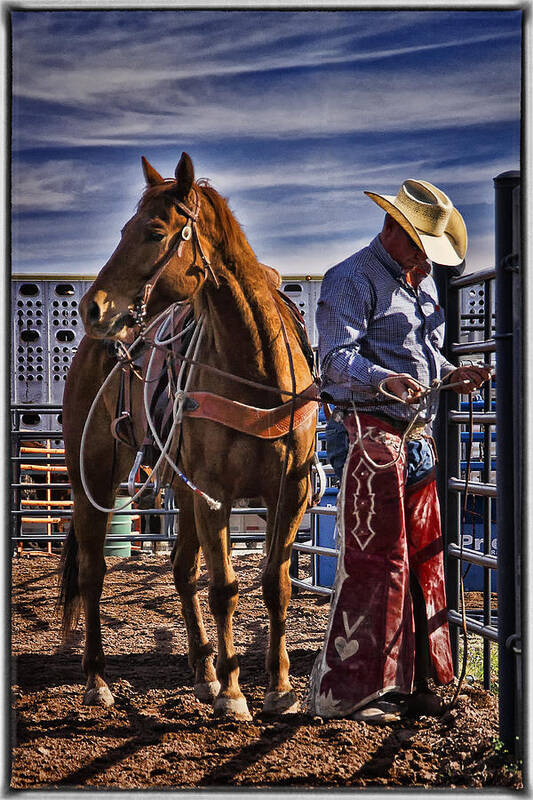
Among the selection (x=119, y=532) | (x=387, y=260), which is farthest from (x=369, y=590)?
(x=119, y=532)

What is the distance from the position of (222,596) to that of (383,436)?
Result: 39.3 inches

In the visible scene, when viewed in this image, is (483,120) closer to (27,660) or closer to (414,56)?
(414,56)

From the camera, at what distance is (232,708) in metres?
3.74

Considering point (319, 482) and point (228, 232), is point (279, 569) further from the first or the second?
point (228, 232)

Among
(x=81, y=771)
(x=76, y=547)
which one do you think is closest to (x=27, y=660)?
(x=76, y=547)

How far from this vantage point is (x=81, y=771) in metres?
3.17

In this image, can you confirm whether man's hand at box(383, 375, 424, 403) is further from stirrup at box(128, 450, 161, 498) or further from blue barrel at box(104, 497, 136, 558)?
blue barrel at box(104, 497, 136, 558)

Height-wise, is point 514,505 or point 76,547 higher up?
point 514,505

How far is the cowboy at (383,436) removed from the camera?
341 cm

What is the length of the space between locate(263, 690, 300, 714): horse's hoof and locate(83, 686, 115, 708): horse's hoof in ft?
2.72

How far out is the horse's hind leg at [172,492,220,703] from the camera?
14.2 ft

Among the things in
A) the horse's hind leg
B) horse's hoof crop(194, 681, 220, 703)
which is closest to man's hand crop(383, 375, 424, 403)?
the horse's hind leg

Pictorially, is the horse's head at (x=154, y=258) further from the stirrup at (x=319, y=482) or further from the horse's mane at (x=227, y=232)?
the stirrup at (x=319, y=482)

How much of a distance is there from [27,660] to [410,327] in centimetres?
302
